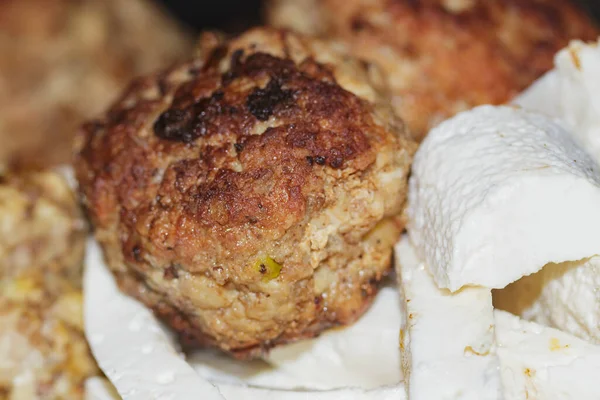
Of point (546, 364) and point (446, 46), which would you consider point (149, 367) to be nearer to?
point (546, 364)

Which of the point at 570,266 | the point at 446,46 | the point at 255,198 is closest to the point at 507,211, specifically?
the point at 570,266

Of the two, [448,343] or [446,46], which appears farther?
[446,46]

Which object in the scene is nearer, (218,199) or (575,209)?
(575,209)

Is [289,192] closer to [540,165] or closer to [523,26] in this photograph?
[540,165]

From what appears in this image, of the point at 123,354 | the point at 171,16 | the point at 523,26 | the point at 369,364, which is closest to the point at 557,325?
the point at 369,364

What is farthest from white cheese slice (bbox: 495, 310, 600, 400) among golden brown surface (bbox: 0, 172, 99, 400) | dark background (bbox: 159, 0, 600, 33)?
dark background (bbox: 159, 0, 600, 33)

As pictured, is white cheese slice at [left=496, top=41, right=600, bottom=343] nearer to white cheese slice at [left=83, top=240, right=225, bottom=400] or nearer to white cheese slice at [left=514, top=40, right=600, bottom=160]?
white cheese slice at [left=514, top=40, right=600, bottom=160]
